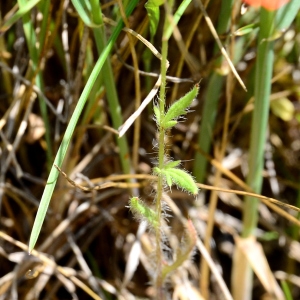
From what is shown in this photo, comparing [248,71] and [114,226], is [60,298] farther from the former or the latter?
[248,71]

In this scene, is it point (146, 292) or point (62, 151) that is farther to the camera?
point (146, 292)

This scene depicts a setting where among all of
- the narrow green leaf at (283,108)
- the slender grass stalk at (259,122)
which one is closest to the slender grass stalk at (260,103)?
the slender grass stalk at (259,122)

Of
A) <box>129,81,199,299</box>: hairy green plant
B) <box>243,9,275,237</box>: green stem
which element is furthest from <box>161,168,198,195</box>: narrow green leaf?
<box>243,9,275,237</box>: green stem

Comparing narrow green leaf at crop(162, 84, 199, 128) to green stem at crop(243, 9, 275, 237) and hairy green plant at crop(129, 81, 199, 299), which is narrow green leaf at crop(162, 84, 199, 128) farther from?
green stem at crop(243, 9, 275, 237)

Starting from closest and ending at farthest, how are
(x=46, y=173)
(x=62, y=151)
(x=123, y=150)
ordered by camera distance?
(x=62, y=151)
(x=123, y=150)
(x=46, y=173)

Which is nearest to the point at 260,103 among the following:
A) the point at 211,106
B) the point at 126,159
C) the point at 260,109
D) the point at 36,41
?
the point at 260,109

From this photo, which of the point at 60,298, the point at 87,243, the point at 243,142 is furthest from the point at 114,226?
the point at 243,142

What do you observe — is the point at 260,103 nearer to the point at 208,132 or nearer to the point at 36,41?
the point at 208,132
